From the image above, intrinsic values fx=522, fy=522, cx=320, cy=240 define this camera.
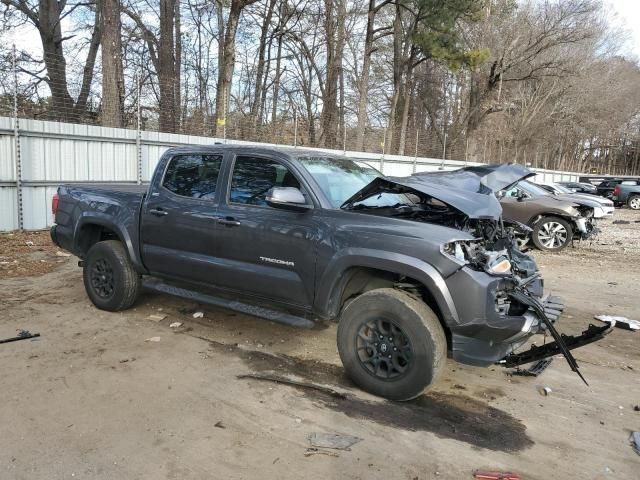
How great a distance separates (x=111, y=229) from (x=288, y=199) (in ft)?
8.46

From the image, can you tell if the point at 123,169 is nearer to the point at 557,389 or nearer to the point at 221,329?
the point at 221,329

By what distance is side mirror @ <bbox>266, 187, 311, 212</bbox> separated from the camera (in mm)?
4047

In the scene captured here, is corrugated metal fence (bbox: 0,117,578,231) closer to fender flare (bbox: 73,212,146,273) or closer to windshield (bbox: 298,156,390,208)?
fender flare (bbox: 73,212,146,273)

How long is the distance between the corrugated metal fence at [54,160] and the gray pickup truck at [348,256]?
16.7ft

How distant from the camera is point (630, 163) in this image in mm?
74625

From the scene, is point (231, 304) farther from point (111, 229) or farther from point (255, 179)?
point (111, 229)

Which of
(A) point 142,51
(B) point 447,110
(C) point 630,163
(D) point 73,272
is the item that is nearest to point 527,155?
(B) point 447,110

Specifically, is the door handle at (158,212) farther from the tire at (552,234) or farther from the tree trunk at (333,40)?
the tree trunk at (333,40)

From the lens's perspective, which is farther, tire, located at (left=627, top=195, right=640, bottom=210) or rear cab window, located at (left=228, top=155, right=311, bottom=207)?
tire, located at (left=627, top=195, right=640, bottom=210)

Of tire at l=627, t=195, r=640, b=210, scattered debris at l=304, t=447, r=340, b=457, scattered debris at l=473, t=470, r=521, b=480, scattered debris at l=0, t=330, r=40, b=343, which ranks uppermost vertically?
tire at l=627, t=195, r=640, b=210

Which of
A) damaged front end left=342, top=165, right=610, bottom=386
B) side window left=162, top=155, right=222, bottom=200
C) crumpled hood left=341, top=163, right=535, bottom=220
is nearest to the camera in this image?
damaged front end left=342, top=165, right=610, bottom=386

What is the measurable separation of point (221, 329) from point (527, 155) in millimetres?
54785

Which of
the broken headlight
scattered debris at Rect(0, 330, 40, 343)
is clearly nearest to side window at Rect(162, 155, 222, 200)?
scattered debris at Rect(0, 330, 40, 343)

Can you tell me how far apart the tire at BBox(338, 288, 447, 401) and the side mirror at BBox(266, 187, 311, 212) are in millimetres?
876
